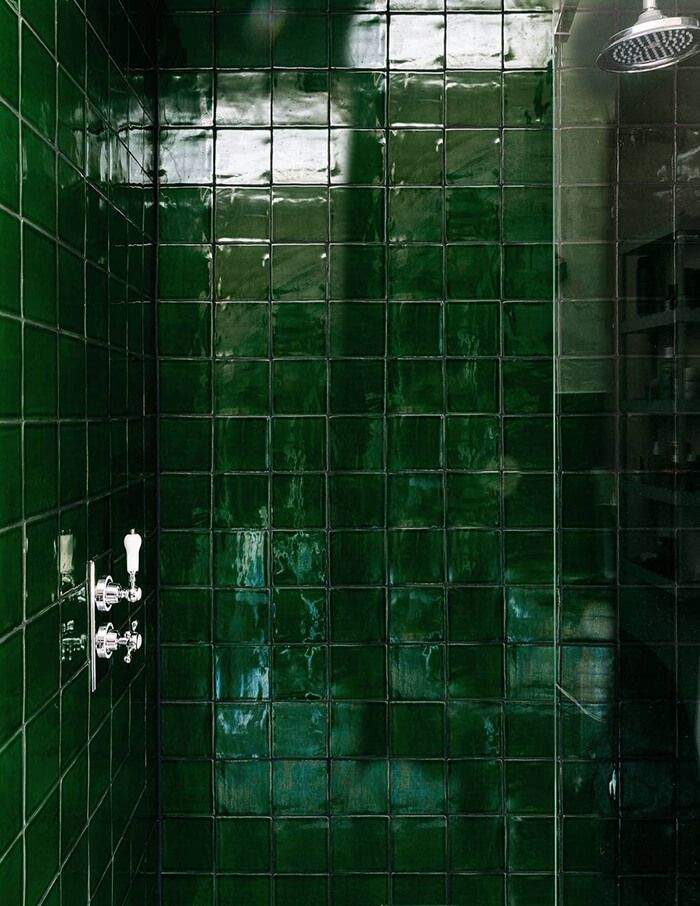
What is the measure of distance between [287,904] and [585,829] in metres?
0.79

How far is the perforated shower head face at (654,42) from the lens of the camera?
1.09 metres

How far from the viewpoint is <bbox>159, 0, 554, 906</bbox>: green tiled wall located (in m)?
1.87

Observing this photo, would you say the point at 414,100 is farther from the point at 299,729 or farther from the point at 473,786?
the point at 473,786

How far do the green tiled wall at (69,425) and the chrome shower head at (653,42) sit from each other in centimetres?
84

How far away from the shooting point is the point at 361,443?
1883 mm

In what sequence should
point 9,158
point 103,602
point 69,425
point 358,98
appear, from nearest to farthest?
point 9,158
point 69,425
point 103,602
point 358,98

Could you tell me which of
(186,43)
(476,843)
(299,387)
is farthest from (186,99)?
(476,843)

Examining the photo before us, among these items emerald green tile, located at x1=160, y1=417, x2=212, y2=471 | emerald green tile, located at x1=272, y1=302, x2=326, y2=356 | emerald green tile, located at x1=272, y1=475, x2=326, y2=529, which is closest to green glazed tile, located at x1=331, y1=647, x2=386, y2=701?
emerald green tile, located at x1=272, y1=475, x2=326, y2=529

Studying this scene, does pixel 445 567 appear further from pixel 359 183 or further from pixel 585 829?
pixel 359 183

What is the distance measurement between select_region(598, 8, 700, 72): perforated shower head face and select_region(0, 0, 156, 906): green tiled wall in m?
0.84

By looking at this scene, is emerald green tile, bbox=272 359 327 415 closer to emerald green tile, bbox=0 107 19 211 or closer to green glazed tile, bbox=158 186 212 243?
green glazed tile, bbox=158 186 212 243

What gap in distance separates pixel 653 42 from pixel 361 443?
1002 mm

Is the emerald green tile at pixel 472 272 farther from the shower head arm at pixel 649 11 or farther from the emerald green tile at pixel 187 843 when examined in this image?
the emerald green tile at pixel 187 843

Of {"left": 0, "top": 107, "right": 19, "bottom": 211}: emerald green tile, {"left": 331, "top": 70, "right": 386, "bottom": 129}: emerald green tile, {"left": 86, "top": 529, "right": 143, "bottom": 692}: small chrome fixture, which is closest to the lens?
{"left": 0, "top": 107, "right": 19, "bottom": 211}: emerald green tile
